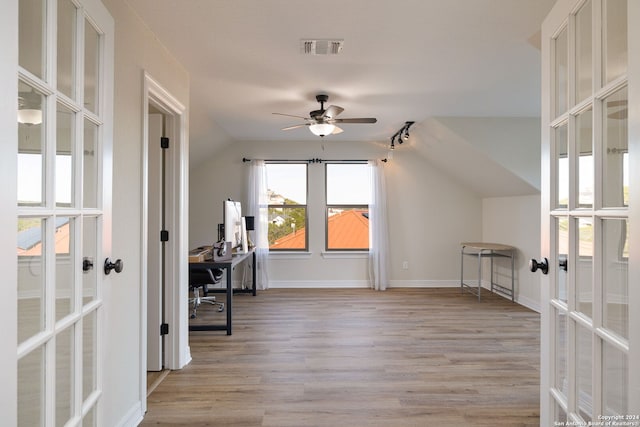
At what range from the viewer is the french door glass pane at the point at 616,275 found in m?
1.10

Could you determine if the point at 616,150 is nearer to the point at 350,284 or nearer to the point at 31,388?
the point at 31,388

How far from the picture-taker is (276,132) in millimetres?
5352

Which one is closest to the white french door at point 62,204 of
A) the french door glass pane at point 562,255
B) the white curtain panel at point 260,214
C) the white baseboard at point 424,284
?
the french door glass pane at point 562,255

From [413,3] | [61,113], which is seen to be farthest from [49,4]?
[413,3]

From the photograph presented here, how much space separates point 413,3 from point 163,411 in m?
2.77

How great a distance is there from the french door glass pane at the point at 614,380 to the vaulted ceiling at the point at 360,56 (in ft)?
5.90

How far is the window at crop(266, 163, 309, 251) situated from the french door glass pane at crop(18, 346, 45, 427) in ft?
16.3

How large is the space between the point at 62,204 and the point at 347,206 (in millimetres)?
5053

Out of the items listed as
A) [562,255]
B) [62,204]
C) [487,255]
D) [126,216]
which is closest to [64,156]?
[62,204]

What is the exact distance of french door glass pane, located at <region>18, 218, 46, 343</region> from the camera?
1021 millimetres

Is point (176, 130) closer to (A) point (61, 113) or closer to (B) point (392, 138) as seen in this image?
(A) point (61, 113)

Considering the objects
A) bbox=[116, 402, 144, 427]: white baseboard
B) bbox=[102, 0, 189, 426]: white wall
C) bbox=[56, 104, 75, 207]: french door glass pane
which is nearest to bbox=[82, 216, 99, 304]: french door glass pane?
bbox=[56, 104, 75, 207]: french door glass pane

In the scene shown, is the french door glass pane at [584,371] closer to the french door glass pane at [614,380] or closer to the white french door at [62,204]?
the french door glass pane at [614,380]

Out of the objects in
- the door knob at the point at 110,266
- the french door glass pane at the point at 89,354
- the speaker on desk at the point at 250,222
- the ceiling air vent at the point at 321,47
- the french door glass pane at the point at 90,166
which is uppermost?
the ceiling air vent at the point at 321,47
